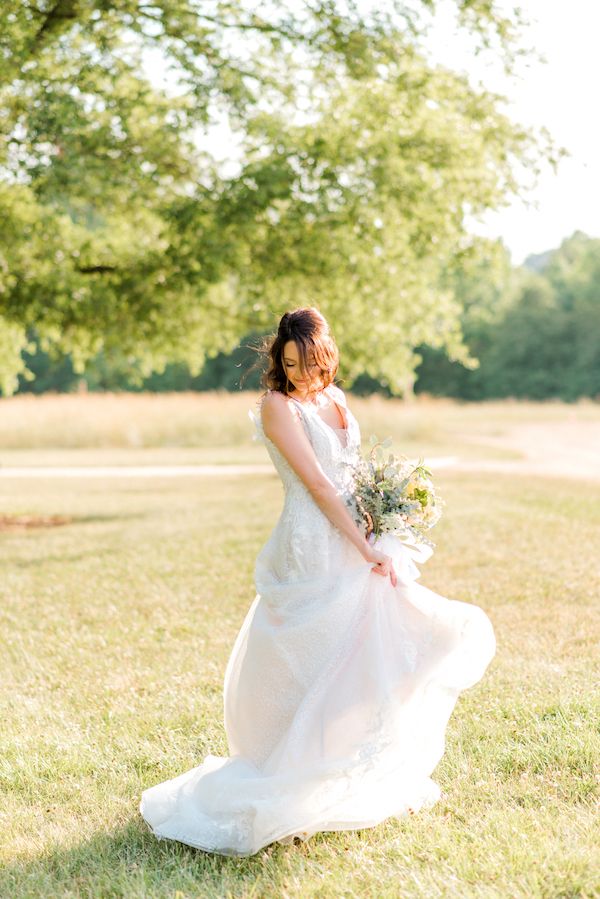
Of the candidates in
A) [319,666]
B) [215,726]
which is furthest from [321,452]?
[215,726]

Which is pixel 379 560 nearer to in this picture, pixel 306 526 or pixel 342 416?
pixel 306 526

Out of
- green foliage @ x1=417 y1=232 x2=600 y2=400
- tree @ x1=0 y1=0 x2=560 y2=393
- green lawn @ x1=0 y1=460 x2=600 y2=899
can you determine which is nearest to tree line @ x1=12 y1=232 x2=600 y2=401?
green foliage @ x1=417 y1=232 x2=600 y2=400

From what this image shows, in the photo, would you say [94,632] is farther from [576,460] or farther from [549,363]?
[549,363]

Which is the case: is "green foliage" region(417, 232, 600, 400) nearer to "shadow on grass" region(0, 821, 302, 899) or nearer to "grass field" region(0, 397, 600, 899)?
"grass field" region(0, 397, 600, 899)

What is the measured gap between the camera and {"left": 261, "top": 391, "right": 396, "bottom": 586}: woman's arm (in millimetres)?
4129

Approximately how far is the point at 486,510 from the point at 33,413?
1981 centimetres

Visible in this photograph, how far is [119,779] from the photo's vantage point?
4.91 meters

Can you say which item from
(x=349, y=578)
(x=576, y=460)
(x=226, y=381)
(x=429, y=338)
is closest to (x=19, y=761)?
(x=349, y=578)

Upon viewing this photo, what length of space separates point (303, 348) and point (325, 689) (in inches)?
54.9

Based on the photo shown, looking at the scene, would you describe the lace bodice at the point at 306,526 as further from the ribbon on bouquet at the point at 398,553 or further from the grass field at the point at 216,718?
the grass field at the point at 216,718

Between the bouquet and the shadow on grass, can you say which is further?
the bouquet

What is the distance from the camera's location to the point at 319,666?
4.10 m

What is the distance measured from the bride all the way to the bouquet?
0.23ft

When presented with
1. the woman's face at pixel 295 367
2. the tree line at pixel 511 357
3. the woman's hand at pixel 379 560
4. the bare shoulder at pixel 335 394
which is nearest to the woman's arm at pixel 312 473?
the woman's hand at pixel 379 560
